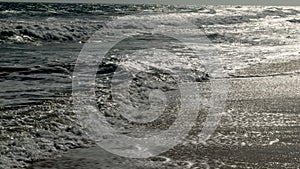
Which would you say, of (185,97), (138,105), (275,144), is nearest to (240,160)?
(275,144)

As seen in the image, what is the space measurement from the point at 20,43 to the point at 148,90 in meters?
13.0

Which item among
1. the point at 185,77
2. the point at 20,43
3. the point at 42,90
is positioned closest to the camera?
the point at 42,90

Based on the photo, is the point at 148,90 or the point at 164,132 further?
the point at 148,90

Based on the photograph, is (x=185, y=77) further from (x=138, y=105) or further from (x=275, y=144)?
(x=275, y=144)

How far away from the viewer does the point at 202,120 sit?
7.66 meters

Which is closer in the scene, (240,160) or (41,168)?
(41,168)

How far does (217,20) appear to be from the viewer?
49000 mm

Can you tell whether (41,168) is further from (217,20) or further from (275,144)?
(217,20)

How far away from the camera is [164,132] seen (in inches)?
270

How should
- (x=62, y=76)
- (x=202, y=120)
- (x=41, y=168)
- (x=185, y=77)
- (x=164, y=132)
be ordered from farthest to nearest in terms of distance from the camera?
(x=185, y=77)
(x=62, y=76)
(x=202, y=120)
(x=164, y=132)
(x=41, y=168)

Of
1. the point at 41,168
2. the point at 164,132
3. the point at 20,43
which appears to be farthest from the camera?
the point at 20,43

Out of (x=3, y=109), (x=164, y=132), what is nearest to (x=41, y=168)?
(x=164, y=132)

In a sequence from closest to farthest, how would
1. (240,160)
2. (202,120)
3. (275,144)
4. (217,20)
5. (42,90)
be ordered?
1. (240,160)
2. (275,144)
3. (202,120)
4. (42,90)
5. (217,20)

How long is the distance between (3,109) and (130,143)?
2.80 m
